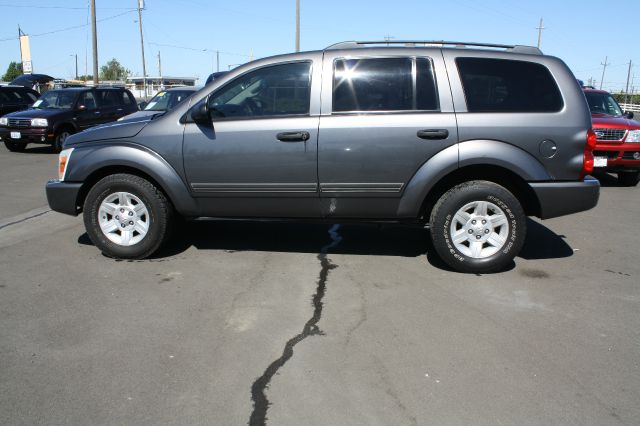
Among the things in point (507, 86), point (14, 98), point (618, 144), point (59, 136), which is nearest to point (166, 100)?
point (59, 136)

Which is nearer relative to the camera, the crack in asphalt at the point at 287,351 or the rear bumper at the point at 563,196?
the crack in asphalt at the point at 287,351

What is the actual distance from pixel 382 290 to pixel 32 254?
11.5 ft

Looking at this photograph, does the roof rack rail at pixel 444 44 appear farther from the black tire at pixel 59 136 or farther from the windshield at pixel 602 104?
the black tire at pixel 59 136

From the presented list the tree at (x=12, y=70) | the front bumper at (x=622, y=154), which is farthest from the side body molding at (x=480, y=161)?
the tree at (x=12, y=70)

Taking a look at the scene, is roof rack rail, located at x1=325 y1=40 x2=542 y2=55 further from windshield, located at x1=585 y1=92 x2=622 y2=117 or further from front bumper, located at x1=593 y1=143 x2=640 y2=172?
windshield, located at x1=585 y1=92 x2=622 y2=117

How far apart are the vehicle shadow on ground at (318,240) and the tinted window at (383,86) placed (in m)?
1.38

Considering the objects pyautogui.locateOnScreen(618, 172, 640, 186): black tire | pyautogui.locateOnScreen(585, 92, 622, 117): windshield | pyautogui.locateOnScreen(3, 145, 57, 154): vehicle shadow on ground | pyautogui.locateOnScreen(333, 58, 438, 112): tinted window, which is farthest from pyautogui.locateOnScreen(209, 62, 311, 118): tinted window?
pyautogui.locateOnScreen(3, 145, 57, 154): vehicle shadow on ground

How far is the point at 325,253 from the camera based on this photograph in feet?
18.4

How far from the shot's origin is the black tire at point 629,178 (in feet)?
34.6

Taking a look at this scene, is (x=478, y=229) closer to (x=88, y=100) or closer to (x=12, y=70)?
(x=88, y=100)

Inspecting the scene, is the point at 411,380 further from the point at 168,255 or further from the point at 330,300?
the point at 168,255

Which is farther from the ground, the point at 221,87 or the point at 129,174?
the point at 221,87

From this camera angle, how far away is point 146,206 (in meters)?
5.25

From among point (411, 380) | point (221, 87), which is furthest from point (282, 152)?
point (411, 380)
